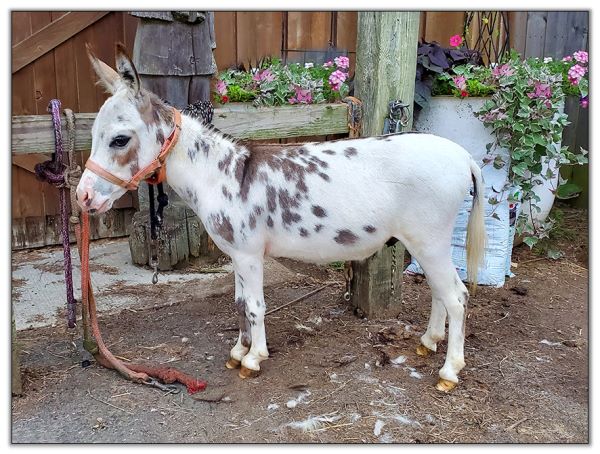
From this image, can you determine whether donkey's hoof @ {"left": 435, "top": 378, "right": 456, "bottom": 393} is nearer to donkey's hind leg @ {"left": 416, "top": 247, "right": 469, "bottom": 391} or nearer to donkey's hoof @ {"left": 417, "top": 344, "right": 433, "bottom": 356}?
donkey's hind leg @ {"left": 416, "top": 247, "right": 469, "bottom": 391}

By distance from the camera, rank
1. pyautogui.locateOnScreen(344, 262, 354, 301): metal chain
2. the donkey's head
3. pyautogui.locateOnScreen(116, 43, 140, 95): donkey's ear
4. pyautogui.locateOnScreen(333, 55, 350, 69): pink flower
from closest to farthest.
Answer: pyautogui.locateOnScreen(116, 43, 140, 95): donkey's ear → the donkey's head → pyautogui.locateOnScreen(344, 262, 354, 301): metal chain → pyautogui.locateOnScreen(333, 55, 350, 69): pink flower

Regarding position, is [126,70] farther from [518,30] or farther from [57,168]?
[518,30]

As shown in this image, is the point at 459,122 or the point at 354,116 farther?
the point at 459,122

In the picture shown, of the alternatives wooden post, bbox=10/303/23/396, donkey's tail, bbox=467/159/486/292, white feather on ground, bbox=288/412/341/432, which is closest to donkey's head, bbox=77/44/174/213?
wooden post, bbox=10/303/23/396

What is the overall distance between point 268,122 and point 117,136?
1122 mm

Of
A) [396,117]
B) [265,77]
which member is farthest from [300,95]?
[396,117]

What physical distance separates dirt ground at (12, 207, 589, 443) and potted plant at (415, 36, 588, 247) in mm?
1036

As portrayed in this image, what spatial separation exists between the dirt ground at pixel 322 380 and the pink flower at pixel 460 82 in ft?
5.12

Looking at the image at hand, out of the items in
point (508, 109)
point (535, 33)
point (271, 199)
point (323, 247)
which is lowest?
point (323, 247)

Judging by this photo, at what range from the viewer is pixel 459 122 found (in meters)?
4.70

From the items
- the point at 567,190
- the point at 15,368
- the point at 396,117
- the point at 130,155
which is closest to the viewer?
the point at 130,155

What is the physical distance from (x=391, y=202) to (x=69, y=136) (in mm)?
1658

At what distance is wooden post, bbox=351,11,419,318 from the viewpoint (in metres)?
3.68

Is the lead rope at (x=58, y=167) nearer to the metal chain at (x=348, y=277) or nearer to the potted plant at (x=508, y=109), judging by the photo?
the metal chain at (x=348, y=277)
